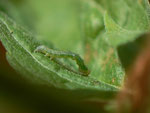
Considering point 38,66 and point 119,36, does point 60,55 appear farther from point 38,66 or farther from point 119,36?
point 119,36

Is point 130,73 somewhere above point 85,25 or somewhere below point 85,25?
below

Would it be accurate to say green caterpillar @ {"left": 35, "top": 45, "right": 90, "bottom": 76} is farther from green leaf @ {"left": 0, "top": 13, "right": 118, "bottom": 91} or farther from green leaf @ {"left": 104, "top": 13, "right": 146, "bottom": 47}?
green leaf @ {"left": 104, "top": 13, "right": 146, "bottom": 47}

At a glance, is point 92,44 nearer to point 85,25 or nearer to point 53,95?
point 85,25

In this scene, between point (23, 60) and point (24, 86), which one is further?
point (23, 60)

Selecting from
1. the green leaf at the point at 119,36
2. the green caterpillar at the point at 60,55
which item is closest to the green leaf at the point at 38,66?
the green caterpillar at the point at 60,55

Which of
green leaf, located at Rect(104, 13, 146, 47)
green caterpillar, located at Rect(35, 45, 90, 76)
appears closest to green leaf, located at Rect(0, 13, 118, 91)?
green caterpillar, located at Rect(35, 45, 90, 76)

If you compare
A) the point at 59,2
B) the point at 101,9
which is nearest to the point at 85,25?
the point at 101,9

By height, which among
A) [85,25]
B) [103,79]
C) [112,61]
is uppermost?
[85,25]

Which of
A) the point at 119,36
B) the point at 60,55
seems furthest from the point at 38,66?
the point at 119,36
